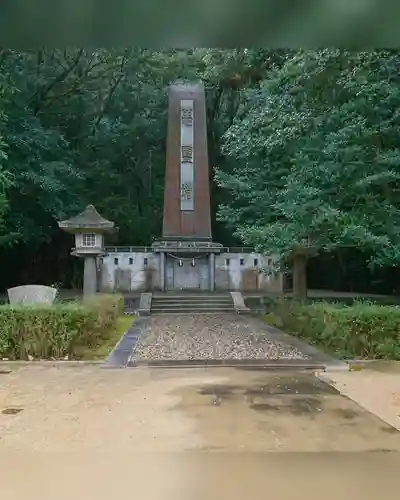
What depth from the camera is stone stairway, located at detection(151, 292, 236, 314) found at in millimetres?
18133

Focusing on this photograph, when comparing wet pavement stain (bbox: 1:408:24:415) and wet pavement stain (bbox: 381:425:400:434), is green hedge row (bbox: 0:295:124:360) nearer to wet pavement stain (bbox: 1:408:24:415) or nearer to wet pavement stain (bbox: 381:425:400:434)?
wet pavement stain (bbox: 1:408:24:415)

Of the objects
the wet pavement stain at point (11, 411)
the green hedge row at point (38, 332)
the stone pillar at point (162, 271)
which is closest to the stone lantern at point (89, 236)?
the stone pillar at point (162, 271)

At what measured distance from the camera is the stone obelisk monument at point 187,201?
891 inches

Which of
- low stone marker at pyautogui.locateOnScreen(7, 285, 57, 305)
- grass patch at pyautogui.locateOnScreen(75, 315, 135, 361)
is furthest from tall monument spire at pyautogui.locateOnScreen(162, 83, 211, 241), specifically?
grass patch at pyautogui.locateOnScreen(75, 315, 135, 361)

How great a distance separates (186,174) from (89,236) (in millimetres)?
8226

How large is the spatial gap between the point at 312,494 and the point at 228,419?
6.28 ft

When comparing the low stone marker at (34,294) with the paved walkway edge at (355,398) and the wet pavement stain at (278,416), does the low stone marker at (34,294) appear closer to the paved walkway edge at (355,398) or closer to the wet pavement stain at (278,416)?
the wet pavement stain at (278,416)

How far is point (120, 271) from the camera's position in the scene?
22.7 metres

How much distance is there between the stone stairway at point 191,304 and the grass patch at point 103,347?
14.7ft

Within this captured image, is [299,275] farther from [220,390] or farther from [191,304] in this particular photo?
[220,390]

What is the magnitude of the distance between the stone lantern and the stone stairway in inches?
94.6

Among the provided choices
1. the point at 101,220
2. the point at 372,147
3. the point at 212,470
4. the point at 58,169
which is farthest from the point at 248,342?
the point at 58,169

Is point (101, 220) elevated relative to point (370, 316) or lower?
elevated

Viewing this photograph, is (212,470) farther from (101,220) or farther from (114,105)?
(114,105)
